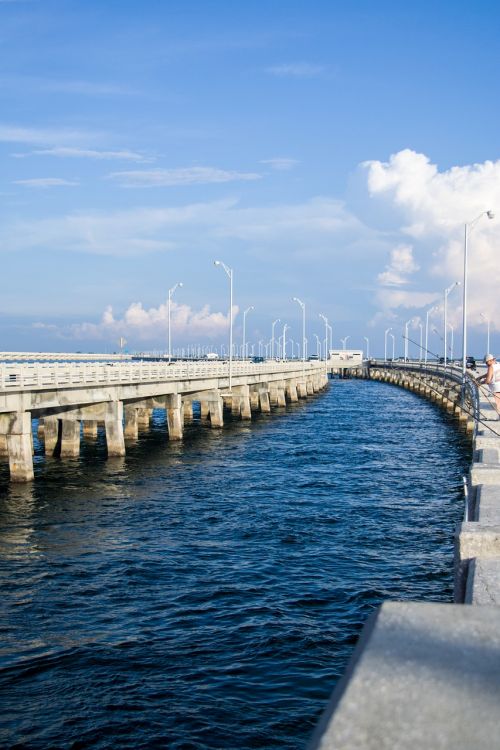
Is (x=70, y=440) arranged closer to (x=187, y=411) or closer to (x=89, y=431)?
(x=89, y=431)

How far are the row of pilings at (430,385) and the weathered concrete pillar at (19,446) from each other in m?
15.5

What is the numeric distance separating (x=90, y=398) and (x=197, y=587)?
1869cm

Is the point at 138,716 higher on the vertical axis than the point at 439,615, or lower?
lower

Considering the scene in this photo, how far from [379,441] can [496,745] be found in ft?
134

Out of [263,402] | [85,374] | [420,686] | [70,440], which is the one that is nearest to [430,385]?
[263,402]

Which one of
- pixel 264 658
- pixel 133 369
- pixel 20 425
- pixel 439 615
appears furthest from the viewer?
pixel 133 369

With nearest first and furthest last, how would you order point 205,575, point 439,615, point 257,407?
point 439,615, point 205,575, point 257,407

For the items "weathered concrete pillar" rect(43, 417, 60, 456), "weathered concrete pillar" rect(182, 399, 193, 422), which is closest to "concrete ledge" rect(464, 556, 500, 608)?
"weathered concrete pillar" rect(43, 417, 60, 456)

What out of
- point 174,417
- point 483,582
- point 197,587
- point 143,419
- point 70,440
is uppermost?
point 483,582

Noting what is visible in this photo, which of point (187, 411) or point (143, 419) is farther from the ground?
point (187, 411)

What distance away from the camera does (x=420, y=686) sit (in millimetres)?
4586

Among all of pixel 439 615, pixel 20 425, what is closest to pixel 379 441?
pixel 20 425

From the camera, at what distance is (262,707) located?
9.84 m

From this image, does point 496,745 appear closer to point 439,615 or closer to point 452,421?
point 439,615
